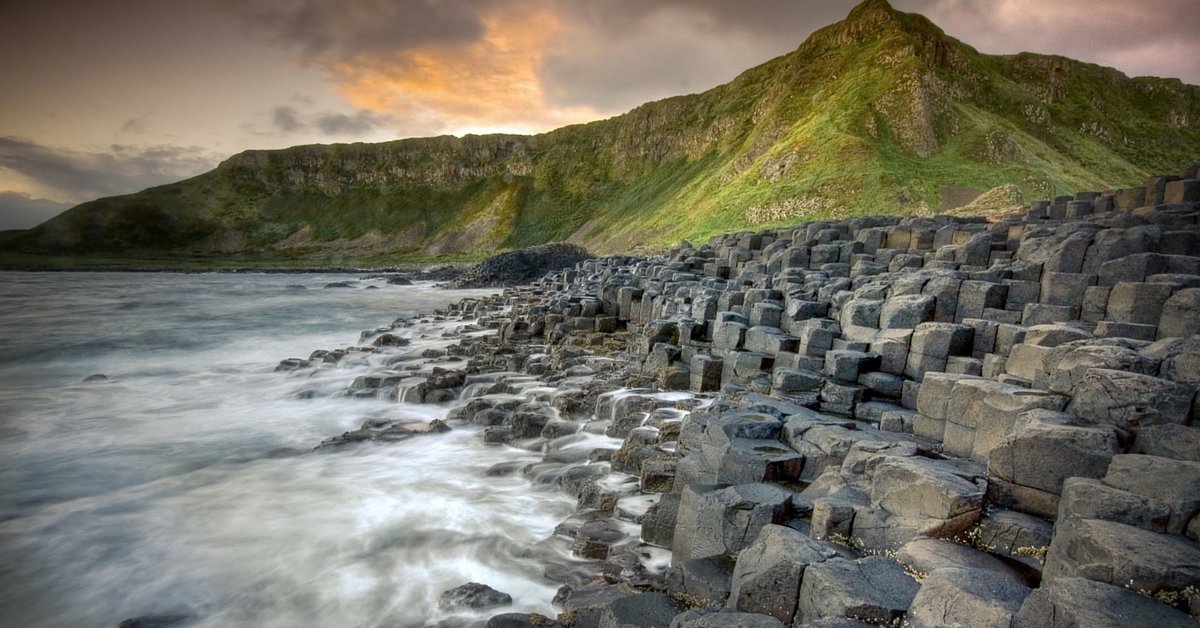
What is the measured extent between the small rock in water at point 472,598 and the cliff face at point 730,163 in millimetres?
44386

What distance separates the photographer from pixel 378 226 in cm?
12412

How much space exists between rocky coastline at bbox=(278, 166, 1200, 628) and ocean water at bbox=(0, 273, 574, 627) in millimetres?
751

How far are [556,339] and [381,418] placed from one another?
7252 mm

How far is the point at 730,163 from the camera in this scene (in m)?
77.6

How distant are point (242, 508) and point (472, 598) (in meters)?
5.51

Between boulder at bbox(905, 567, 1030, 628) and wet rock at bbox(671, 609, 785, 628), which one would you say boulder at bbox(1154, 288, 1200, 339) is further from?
wet rock at bbox(671, 609, 785, 628)

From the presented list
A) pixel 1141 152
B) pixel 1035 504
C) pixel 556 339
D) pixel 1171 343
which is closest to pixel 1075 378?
pixel 1171 343

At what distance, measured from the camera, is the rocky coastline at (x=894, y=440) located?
13.9 ft

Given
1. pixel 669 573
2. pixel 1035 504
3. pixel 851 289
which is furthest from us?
pixel 851 289

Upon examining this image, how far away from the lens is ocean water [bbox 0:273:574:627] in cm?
711

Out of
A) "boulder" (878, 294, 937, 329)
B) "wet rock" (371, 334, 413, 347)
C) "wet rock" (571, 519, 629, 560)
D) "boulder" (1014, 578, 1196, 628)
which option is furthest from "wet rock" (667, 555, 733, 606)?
"wet rock" (371, 334, 413, 347)

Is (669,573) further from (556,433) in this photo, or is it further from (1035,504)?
(556,433)

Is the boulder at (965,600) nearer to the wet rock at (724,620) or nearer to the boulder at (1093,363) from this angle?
the wet rock at (724,620)

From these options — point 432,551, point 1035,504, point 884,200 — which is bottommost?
point 432,551
